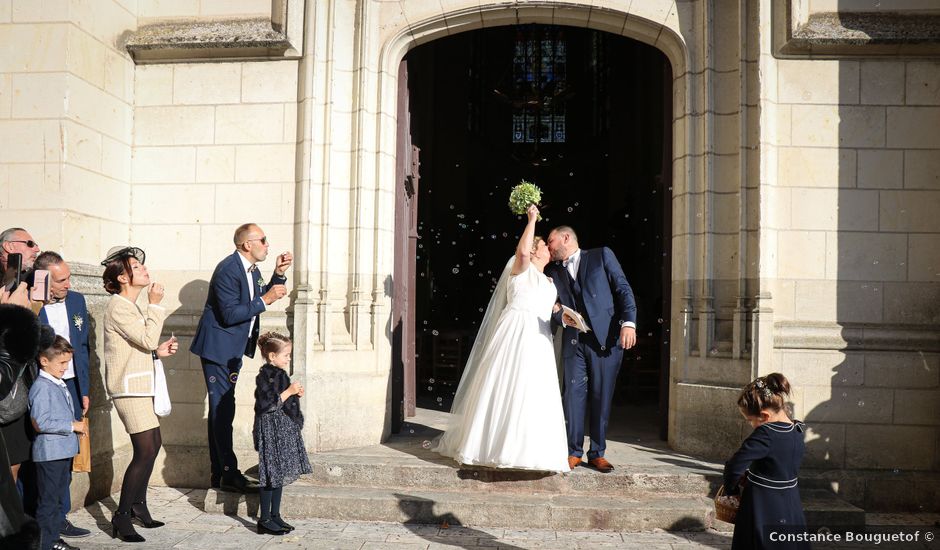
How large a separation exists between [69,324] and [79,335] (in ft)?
0.34

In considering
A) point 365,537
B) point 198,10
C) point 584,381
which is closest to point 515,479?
point 584,381

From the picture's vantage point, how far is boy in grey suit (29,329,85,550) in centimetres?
446

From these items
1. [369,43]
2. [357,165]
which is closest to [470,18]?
[369,43]

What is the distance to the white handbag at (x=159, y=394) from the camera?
5.12 meters

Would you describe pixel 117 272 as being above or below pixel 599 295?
above

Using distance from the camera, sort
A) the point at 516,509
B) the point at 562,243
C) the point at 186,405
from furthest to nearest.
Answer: the point at 186,405 < the point at 562,243 < the point at 516,509

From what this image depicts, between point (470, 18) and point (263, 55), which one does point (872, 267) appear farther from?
point (263, 55)

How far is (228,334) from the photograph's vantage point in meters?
5.66

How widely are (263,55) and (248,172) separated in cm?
99


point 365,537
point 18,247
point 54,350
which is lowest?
point 365,537

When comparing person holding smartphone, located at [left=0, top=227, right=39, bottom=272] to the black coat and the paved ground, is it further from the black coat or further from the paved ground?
the paved ground

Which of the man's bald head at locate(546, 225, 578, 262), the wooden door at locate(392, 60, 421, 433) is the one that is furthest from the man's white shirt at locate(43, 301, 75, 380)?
the man's bald head at locate(546, 225, 578, 262)

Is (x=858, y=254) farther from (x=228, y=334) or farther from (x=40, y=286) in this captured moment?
(x=40, y=286)

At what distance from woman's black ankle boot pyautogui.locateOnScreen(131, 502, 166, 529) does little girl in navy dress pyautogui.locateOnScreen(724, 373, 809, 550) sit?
3683 millimetres
